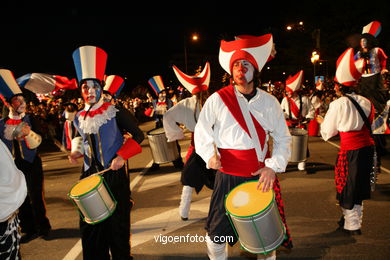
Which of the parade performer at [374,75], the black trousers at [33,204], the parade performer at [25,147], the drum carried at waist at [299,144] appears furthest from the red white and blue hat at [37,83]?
the parade performer at [374,75]

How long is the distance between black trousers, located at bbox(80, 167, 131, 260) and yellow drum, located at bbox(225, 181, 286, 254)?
4.10 ft

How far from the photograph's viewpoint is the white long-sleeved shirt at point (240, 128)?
106 inches

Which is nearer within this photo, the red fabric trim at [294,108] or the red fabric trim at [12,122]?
the red fabric trim at [12,122]

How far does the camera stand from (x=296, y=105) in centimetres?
746

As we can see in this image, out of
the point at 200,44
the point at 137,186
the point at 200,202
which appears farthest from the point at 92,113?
the point at 200,44

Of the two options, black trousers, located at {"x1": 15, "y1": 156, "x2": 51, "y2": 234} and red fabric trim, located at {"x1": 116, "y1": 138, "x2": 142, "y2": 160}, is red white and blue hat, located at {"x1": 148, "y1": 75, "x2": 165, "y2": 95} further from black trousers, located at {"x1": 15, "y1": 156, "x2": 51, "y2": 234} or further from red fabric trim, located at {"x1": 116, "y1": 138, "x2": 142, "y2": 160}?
red fabric trim, located at {"x1": 116, "y1": 138, "x2": 142, "y2": 160}

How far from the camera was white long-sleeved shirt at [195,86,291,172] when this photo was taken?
8.82 ft

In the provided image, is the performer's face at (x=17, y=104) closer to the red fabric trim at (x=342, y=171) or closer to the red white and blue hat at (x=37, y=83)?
the red white and blue hat at (x=37, y=83)

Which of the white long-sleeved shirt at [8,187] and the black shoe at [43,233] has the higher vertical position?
the white long-sleeved shirt at [8,187]

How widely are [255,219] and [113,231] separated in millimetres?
1597

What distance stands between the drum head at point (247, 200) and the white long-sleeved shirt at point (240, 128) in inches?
10.2

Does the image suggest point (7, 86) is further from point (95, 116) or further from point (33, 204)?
point (95, 116)

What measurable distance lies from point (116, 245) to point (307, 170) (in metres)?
5.14

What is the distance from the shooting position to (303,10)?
4872 centimetres
